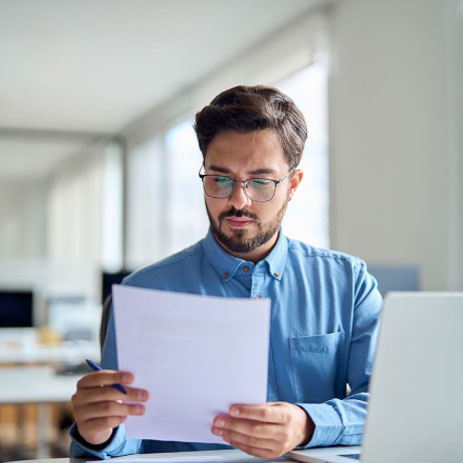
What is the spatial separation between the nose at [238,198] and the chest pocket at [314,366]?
0.28 metres

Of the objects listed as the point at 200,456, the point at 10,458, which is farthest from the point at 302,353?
the point at 10,458

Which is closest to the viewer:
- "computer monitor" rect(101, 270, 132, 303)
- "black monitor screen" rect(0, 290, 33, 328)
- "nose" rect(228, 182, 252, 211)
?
"nose" rect(228, 182, 252, 211)

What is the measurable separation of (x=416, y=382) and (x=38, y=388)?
2.26 meters

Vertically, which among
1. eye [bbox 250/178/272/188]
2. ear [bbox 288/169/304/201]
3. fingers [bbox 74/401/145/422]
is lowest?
fingers [bbox 74/401/145/422]

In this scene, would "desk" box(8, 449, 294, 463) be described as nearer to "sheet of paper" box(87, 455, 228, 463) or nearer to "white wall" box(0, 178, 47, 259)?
"sheet of paper" box(87, 455, 228, 463)

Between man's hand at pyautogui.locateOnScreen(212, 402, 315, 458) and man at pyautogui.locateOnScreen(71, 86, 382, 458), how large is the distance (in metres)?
0.17

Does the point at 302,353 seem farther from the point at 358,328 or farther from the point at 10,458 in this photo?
the point at 10,458

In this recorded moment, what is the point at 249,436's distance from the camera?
3.25ft

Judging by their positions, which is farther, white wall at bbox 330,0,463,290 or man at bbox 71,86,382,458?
white wall at bbox 330,0,463,290

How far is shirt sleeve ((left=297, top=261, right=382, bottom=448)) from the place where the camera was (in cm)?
112

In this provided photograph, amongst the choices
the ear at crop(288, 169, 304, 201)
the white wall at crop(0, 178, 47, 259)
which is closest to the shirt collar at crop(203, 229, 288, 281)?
the ear at crop(288, 169, 304, 201)

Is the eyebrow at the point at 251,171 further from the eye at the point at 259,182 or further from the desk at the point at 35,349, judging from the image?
the desk at the point at 35,349

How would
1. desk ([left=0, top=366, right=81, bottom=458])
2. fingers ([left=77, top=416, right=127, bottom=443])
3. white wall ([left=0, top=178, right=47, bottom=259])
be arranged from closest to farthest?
fingers ([left=77, top=416, right=127, bottom=443]) → desk ([left=0, top=366, right=81, bottom=458]) → white wall ([left=0, top=178, right=47, bottom=259])

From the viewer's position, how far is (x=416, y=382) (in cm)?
95
